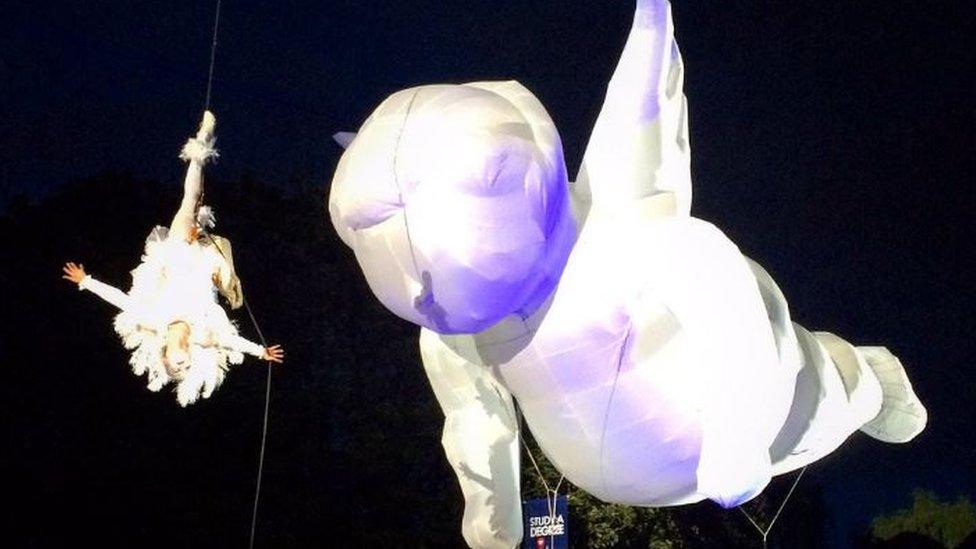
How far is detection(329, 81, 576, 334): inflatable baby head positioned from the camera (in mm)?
Result: 3396

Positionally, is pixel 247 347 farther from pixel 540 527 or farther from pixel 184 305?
pixel 540 527

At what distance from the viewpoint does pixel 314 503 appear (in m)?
10.6

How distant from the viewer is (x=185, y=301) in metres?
4.27

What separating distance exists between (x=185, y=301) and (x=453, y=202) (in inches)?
49.9

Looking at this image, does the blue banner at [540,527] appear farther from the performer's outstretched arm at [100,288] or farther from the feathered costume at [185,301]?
the performer's outstretched arm at [100,288]

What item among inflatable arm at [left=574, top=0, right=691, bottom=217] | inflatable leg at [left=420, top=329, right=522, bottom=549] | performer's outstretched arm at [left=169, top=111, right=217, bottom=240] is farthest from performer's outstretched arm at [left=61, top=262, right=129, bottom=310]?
inflatable arm at [left=574, top=0, right=691, bottom=217]

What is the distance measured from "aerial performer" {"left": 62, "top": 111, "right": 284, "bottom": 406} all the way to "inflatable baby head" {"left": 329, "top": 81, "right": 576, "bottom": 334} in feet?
2.81

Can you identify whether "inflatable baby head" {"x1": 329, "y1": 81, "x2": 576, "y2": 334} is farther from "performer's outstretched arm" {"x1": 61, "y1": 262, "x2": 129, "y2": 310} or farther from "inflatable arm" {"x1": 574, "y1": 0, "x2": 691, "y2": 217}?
"performer's outstretched arm" {"x1": 61, "y1": 262, "x2": 129, "y2": 310}

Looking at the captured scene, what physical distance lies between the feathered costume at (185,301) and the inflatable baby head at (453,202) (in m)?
0.86

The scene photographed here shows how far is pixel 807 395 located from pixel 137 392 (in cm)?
740

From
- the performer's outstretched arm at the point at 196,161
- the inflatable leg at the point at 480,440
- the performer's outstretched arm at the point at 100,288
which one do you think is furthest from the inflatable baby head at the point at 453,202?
the performer's outstretched arm at the point at 100,288

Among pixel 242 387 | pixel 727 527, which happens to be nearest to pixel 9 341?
pixel 242 387

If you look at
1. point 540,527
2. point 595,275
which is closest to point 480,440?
point 595,275

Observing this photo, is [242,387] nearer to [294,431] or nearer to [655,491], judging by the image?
A: [294,431]
